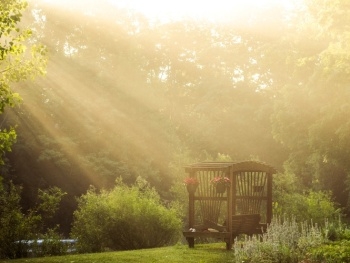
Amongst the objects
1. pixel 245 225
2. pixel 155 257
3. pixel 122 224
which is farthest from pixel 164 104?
pixel 155 257

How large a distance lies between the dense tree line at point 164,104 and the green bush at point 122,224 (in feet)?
26.1

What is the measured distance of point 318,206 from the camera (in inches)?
774

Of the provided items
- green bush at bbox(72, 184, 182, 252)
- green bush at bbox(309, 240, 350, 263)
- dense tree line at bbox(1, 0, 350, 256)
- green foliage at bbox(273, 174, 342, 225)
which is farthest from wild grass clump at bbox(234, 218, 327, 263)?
dense tree line at bbox(1, 0, 350, 256)

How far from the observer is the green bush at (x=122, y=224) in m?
16.8

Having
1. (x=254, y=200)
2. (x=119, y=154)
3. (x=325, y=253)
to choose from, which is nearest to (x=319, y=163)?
(x=119, y=154)

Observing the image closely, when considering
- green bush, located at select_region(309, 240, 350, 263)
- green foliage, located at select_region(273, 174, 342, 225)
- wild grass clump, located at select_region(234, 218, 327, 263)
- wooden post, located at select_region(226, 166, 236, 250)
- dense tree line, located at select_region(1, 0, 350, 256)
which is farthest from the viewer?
dense tree line, located at select_region(1, 0, 350, 256)

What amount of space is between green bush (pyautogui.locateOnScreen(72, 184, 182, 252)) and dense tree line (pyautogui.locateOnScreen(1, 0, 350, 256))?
7.95 m

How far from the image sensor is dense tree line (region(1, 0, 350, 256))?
32.0 m

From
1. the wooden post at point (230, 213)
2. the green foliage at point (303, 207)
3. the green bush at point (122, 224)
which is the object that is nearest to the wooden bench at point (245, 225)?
the wooden post at point (230, 213)

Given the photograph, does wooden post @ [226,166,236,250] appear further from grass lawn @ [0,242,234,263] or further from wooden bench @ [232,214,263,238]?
grass lawn @ [0,242,234,263]

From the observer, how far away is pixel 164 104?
4203 centimetres

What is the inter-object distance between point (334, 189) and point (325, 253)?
2898cm

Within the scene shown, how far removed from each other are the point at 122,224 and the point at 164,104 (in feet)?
84.1

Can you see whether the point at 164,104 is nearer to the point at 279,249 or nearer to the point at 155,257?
the point at 155,257
